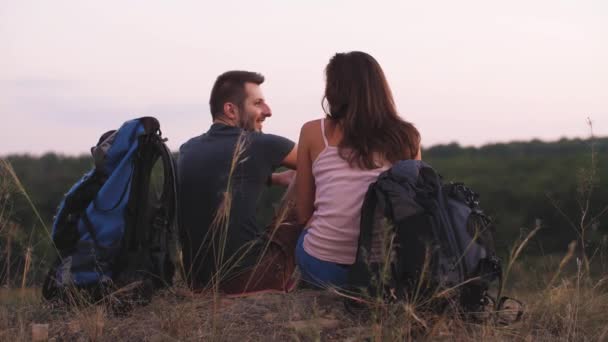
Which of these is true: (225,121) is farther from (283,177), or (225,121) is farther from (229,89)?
(283,177)

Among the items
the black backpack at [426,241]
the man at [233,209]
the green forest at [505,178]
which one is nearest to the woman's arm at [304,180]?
the man at [233,209]

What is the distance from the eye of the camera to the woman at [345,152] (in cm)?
294

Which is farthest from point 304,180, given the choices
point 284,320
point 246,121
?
point 284,320

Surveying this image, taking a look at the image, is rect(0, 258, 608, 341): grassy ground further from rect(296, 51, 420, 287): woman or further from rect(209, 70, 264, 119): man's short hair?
rect(209, 70, 264, 119): man's short hair

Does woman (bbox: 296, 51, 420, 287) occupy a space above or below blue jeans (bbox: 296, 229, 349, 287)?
above

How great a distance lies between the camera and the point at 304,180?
10.4ft

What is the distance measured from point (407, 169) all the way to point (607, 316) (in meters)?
1.10

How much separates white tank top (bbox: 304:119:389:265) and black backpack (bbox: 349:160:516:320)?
165mm

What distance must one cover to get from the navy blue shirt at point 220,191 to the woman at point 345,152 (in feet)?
0.79

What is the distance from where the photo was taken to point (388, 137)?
2.95 metres

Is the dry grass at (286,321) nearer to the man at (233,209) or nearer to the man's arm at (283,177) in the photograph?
the man at (233,209)

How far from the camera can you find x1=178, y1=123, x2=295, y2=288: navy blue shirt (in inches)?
127

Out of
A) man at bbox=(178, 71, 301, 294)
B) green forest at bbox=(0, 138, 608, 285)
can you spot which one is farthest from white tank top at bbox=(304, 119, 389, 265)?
green forest at bbox=(0, 138, 608, 285)

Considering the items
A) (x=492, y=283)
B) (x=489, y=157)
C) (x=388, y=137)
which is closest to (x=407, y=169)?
(x=388, y=137)
